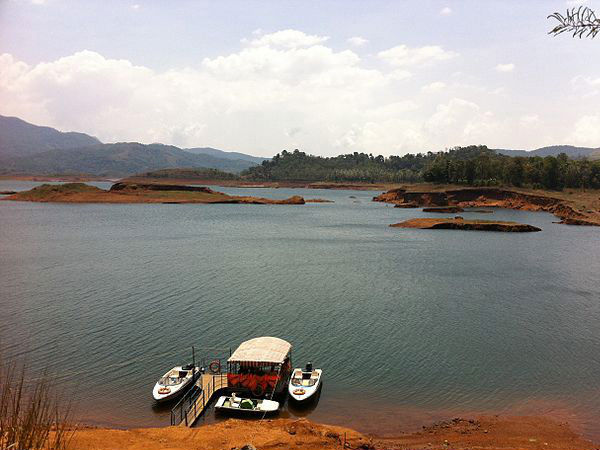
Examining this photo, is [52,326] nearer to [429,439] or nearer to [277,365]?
[277,365]

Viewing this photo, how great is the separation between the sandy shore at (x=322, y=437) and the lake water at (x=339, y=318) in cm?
155

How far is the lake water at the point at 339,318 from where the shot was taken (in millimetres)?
27875

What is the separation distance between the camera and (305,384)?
27.5 metres

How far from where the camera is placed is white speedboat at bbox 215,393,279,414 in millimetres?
25531

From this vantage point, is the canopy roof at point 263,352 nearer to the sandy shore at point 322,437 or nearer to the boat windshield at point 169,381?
the boat windshield at point 169,381

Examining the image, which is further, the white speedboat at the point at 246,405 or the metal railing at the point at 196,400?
the white speedboat at the point at 246,405

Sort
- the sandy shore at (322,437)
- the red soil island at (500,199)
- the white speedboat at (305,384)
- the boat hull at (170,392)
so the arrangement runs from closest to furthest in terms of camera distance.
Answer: the sandy shore at (322,437) < the boat hull at (170,392) < the white speedboat at (305,384) < the red soil island at (500,199)

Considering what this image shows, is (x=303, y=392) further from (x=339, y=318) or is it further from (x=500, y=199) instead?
(x=500, y=199)

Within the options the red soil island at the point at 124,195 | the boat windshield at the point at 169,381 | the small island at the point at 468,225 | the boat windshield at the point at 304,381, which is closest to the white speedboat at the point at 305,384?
the boat windshield at the point at 304,381

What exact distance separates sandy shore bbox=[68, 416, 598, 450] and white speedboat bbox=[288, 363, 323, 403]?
8.73 ft

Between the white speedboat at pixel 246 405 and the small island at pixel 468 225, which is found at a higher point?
the small island at pixel 468 225

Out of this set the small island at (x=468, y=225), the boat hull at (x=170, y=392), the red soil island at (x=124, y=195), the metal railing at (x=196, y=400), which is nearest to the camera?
the metal railing at (x=196, y=400)

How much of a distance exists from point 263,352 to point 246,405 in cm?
350

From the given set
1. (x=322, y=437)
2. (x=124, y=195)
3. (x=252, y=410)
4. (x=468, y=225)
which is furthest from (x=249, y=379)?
(x=124, y=195)
